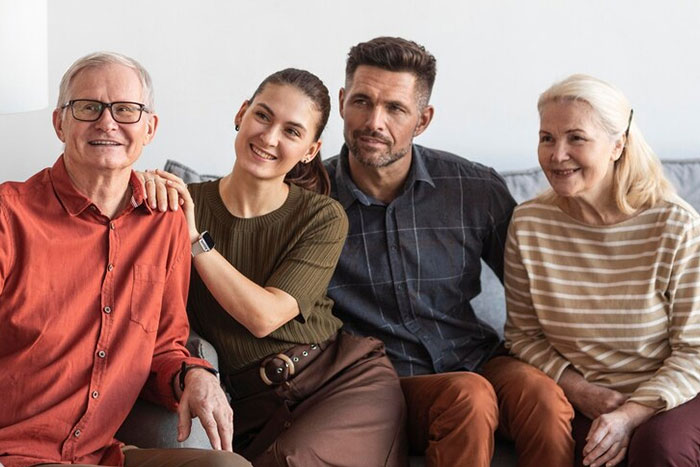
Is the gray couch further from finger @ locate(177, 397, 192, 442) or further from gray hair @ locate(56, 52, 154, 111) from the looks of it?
gray hair @ locate(56, 52, 154, 111)

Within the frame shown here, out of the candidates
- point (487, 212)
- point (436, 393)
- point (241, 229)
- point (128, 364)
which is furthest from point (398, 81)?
point (128, 364)

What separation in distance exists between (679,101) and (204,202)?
1649 mm

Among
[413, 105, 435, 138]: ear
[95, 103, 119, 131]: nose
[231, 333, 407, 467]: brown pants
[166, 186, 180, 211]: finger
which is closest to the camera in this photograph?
[95, 103, 119, 131]: nose

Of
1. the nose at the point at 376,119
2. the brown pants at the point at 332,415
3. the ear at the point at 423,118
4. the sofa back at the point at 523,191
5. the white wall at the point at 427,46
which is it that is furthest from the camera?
the white wall at the point at 427,46

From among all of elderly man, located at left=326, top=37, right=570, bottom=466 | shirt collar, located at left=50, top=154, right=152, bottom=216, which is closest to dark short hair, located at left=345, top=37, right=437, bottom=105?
elderly man, located at left=326, top=37, right=570, bottom=466

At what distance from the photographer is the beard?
2773 mm

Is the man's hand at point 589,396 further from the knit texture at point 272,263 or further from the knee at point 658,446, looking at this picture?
the knit texture at point 272,263

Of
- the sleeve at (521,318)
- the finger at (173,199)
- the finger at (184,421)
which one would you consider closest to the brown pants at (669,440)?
the sleeve at (521,318)

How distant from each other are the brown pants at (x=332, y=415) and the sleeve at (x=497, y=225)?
1.37ft

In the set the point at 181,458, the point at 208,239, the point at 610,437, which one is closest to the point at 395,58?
the point at 208,239

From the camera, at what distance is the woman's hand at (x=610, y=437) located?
246 cm

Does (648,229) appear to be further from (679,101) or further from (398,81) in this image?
(679,101)

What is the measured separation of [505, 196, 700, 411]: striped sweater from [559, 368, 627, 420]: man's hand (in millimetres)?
25

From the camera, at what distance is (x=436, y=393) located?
8.59 ft
